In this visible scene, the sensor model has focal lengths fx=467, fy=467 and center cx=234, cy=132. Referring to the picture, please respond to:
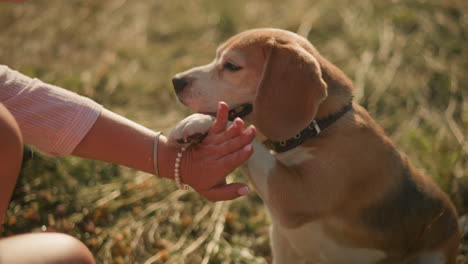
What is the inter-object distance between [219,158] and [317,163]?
59 cm

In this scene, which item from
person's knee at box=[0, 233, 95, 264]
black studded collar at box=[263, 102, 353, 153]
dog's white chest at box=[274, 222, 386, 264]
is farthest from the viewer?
dog's white chest at box=[274, 222, 386, 264]

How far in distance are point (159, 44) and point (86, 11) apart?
5.33ft

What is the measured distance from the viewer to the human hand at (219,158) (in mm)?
2188

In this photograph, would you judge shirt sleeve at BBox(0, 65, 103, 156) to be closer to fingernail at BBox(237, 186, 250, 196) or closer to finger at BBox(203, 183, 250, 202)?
finger at BBox(203, 183, 250, 202)

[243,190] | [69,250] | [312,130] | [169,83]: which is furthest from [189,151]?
[169,83]

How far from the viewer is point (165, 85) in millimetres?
5391

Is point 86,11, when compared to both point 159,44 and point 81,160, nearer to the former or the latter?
point 159,44

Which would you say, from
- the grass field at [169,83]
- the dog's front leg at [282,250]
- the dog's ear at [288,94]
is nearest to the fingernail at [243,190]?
the dog's ear at [288,94]

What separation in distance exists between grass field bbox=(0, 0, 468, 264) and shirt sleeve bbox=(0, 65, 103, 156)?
3.36 ft

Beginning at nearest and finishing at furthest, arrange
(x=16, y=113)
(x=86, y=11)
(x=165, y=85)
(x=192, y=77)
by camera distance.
A: (x=16, y=113)
(x=192, y=77)
(x=165, y=85)
(x=86, y=11)

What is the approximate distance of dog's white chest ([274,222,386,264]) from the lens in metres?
2.65

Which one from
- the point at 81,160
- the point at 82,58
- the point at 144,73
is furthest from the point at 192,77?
the point at 82,58

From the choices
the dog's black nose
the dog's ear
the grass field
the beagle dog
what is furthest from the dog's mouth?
the grass field

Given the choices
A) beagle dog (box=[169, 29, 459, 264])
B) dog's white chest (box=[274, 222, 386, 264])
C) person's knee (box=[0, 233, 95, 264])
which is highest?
person's knee (box=[0, 233, 95, 264])
